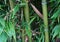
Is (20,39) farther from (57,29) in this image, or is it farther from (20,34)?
(57,29)

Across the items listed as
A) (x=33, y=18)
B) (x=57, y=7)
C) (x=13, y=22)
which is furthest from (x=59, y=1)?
(x=13, y=22)

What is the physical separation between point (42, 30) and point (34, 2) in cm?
22

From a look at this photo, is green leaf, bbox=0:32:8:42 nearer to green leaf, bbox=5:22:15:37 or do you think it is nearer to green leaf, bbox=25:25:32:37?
green leaf, bbox=5:22:15:37

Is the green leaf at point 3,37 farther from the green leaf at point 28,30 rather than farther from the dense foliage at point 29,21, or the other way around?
the green leaf at point 28,30

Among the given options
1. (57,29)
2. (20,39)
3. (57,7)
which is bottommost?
(20,39)

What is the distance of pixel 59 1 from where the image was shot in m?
1.15

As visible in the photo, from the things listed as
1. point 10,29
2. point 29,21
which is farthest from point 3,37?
point 29,21

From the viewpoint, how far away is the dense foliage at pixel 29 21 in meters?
1.19

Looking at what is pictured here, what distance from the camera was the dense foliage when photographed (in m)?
1.19

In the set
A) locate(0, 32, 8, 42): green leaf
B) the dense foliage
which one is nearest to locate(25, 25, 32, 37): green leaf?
the dense foliage

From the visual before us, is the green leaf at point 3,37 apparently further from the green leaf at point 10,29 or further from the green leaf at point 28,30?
the green leaf at point 28,30

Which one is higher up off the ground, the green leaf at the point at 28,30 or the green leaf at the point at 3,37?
the green leaf at the point at 28,30

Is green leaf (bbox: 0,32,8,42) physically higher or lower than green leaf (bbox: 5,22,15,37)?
lower

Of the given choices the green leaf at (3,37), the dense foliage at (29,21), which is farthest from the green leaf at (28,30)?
the green leaf at (3,37)
